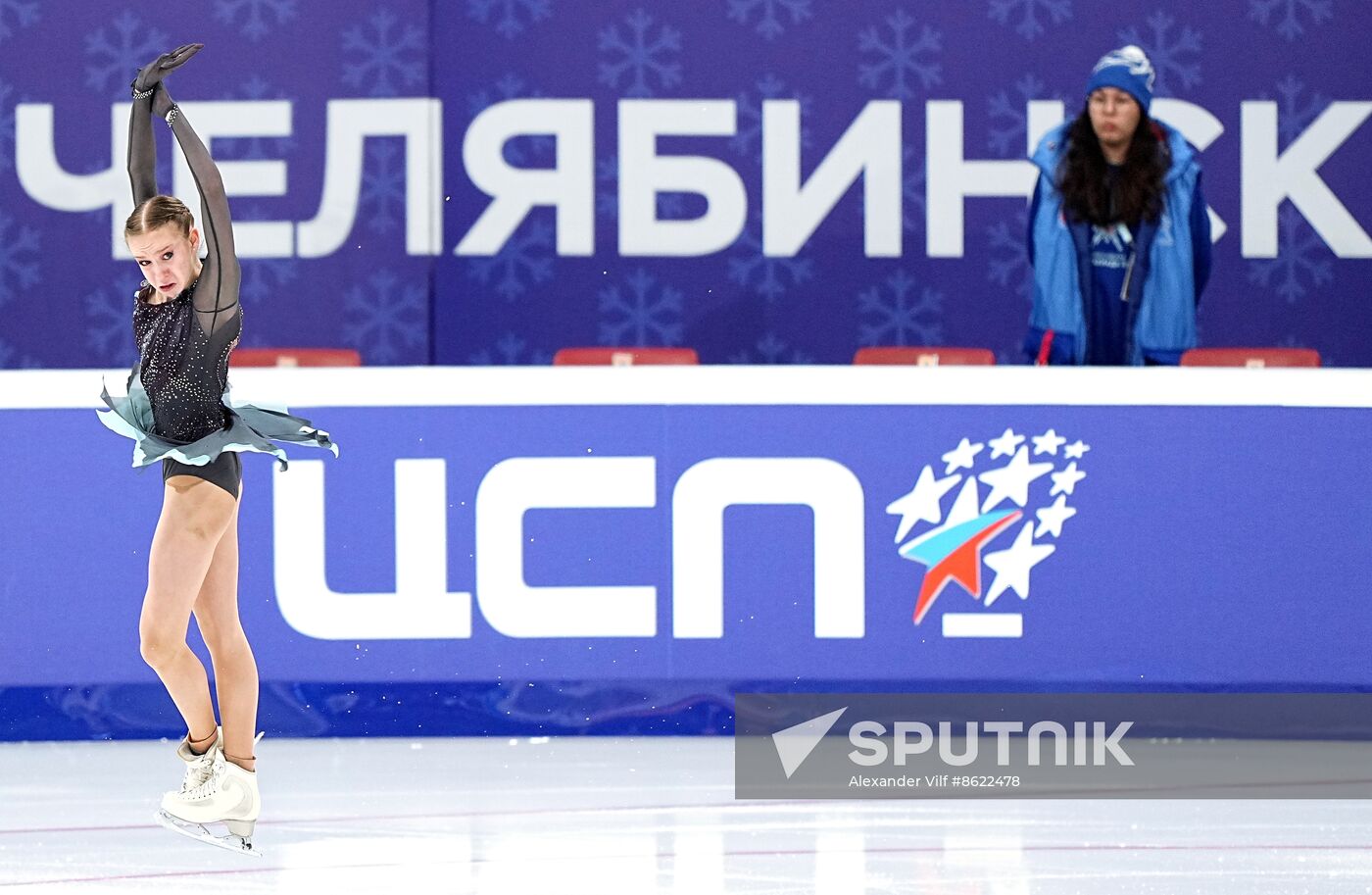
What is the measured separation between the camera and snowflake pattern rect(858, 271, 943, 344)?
7875mm

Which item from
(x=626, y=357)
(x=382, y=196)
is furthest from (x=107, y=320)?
(x=626, y=357)

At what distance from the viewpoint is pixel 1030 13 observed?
7840 mm

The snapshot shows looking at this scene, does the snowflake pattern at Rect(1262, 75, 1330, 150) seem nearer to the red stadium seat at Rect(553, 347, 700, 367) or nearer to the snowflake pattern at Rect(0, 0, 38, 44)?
the red stadium seat at Rect(553, 347, 700, 367)

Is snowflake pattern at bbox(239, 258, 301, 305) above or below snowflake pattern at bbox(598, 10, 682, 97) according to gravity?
below

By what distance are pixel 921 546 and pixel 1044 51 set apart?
11.1ft

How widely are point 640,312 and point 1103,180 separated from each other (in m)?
2.51

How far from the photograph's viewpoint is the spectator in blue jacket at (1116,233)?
19.3ft

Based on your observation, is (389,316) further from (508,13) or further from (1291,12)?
(1291,12)

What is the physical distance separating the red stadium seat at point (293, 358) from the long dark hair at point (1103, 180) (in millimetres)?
2463

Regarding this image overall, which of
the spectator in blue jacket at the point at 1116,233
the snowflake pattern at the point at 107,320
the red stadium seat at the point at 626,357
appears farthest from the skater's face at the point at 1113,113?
the snowflake pattern at the point at 107,320

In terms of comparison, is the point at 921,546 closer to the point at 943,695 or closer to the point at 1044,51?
→ the point at 943,695

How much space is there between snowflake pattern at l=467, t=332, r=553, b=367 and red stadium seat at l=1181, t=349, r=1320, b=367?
2.80 m

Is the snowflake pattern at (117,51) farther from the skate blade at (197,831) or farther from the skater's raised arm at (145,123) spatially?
the skate blade at (197,831)

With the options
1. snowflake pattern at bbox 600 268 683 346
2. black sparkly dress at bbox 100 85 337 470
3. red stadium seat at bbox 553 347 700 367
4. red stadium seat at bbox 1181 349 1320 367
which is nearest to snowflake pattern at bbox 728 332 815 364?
snowflake pattern at bbox 600 268 683 346
